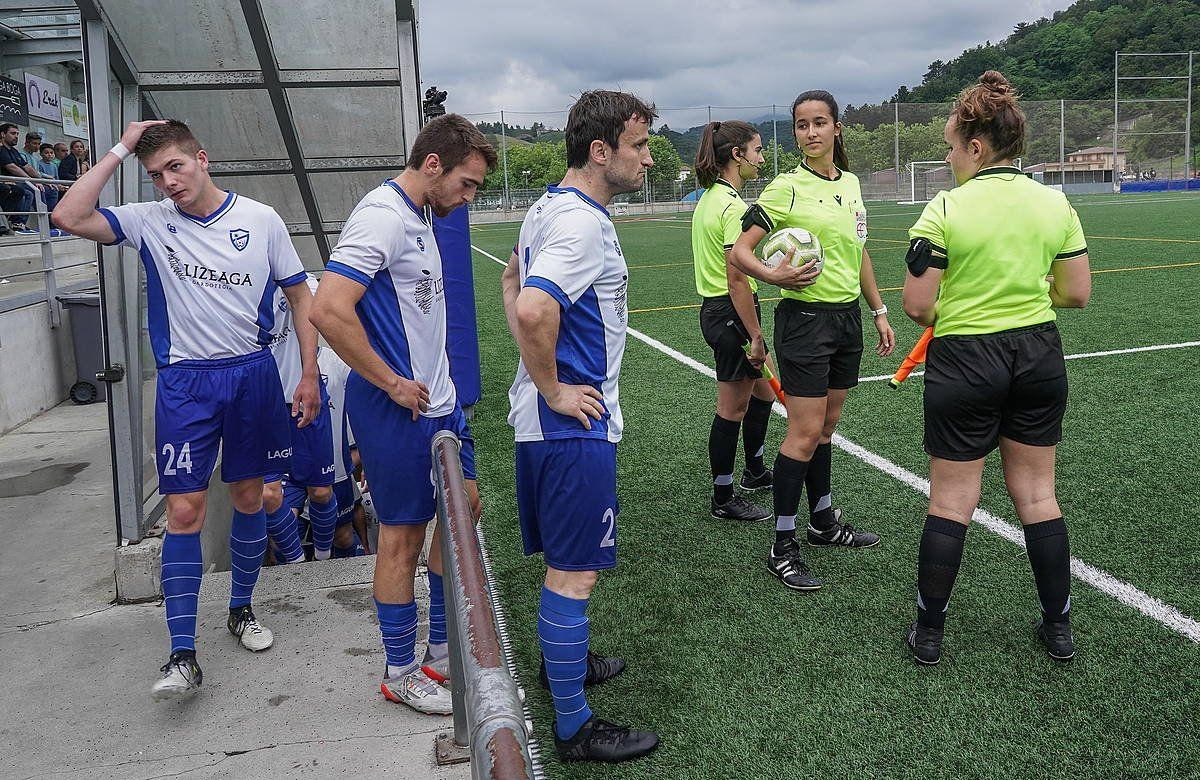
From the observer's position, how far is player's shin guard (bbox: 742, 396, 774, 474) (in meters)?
4.95

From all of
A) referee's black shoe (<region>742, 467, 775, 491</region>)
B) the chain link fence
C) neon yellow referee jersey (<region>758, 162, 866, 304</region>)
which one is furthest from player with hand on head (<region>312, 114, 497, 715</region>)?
the chain link fence

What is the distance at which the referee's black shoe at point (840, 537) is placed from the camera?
4.26 m

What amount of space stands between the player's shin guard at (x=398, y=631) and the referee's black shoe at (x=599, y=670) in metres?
0.47

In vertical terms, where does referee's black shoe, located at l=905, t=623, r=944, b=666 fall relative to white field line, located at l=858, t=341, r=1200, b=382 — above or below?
below

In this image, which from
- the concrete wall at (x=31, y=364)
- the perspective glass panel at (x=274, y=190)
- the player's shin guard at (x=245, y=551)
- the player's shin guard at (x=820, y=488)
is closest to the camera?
the player's shin guard at (x=245, y=551)

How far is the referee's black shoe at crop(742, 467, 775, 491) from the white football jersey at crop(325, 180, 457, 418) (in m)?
2.54

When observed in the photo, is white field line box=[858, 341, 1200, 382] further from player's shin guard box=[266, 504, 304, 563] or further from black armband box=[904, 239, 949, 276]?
player's shin guard box=[266, 504, 304, 563]

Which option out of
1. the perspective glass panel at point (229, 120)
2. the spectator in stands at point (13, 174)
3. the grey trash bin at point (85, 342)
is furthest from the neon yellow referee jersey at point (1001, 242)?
the spectator in stands at point (13, 174)

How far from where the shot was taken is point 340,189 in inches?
228

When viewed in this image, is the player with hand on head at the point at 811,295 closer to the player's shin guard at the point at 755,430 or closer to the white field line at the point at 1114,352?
the player's shin guard at the point at 755,430

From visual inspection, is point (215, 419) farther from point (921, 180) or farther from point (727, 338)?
point (921, 180)

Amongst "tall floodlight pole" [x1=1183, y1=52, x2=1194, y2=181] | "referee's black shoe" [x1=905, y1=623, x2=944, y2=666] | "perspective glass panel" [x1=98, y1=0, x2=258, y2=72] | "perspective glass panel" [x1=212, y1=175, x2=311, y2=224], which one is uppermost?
"tall floodlight pole" [x1=1183, y1=52, x2=1194, y2=181]

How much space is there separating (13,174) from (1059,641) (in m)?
12.9

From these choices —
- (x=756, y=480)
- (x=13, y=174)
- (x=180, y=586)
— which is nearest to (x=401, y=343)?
(x=180, y=586)
